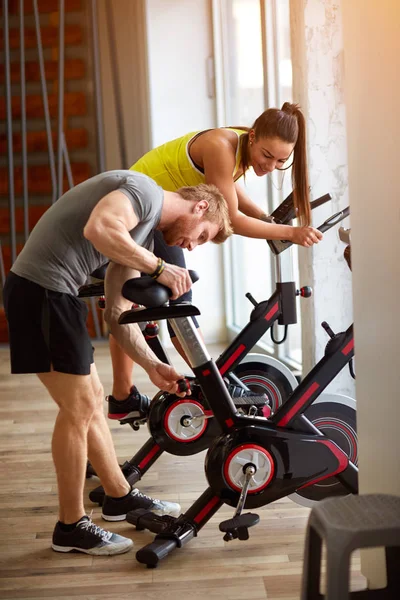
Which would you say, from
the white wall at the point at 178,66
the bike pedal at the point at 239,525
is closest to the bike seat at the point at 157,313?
the bike pedal at the point at 239,525

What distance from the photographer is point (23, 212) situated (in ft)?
21.9

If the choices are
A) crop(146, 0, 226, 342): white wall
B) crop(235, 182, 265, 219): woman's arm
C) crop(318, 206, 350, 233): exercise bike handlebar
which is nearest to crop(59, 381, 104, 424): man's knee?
crop(318, 206, 350, 233): exercise bike handlebar

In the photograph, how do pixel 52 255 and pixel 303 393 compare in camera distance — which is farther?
pixel 303 393

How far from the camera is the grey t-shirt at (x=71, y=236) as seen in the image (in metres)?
2.20

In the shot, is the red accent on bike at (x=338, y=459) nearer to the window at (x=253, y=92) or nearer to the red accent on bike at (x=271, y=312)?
the red accent on bike at (x=271, y=312)

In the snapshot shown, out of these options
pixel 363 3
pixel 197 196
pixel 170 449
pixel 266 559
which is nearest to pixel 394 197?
pixel 363 3

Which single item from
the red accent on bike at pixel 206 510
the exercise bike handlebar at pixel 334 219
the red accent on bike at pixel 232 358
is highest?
the exercise bike handlebar at pixel 334 219

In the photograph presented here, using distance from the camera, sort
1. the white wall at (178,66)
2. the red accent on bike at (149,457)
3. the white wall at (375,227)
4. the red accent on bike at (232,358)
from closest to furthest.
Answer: the white wall at (375,227), the red accent on bike at (149,457), the red accent on bike at (232,358), the white wall at (178,66)

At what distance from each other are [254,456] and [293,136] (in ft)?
3.54

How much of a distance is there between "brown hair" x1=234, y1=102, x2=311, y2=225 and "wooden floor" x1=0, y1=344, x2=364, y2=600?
3.51 feet

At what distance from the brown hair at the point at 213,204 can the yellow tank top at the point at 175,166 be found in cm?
55

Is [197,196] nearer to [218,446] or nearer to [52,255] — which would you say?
[52,255]

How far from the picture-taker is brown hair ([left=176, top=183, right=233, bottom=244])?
226 centimetres

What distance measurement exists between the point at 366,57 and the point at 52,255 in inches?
39.9
